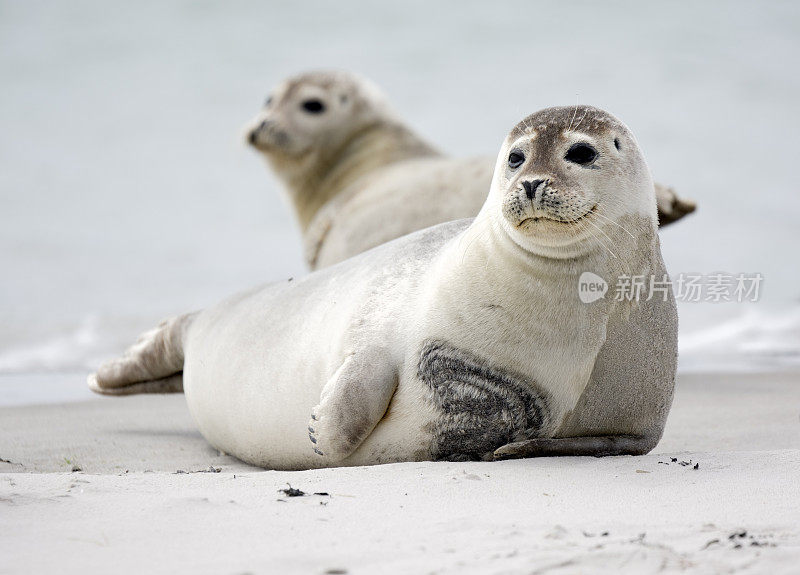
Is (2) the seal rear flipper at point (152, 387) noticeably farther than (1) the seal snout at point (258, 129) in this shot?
No

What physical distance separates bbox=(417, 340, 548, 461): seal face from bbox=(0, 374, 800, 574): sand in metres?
0.11

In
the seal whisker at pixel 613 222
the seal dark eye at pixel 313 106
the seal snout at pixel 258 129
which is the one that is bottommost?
the seal whisker at pixel 613 222

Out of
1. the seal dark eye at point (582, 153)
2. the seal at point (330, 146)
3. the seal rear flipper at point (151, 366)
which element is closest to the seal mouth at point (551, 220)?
the seal dark eye at point (582, 153)

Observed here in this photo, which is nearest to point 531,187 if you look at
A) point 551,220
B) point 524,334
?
point 551,220

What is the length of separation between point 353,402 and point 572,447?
622mm

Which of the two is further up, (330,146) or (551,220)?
(330,146)

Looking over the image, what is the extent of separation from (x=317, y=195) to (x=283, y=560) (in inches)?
234

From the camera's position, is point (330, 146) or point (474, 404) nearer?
point (474, 404)

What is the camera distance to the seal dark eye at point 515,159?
10.0 ft

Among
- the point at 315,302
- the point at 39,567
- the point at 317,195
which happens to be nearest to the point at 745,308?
the point at 317,195

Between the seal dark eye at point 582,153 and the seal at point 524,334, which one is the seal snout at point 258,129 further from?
the seal dark eye at point 582,153

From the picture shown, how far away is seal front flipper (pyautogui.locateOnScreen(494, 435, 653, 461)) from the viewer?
121 inches

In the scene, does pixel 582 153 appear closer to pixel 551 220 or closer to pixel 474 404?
pixel 551 220

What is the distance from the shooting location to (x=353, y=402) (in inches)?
122
